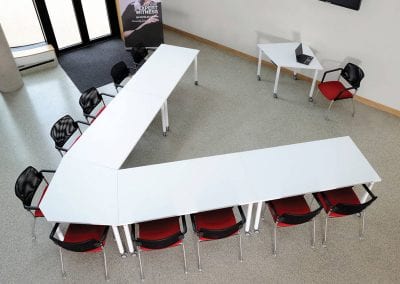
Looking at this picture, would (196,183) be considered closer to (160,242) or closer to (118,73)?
(160,242)

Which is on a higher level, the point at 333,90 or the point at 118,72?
the point at 118,72

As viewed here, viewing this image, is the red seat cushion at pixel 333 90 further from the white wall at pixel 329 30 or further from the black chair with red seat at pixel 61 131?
the black chair with red seat at pixel 61 131

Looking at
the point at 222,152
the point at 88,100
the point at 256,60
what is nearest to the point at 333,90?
the point at 256,60

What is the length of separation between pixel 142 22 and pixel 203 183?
4461 millimetres

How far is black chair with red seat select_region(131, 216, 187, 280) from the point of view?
3395 mm

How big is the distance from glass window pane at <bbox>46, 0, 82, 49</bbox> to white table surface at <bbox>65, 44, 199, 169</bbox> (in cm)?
265

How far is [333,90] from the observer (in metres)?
5.66

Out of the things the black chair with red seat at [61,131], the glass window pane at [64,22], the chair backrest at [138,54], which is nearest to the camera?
the black chair with red seat at [61,131]

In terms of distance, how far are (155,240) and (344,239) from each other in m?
2.29

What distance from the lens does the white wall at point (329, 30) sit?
5301mm

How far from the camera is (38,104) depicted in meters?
5.99

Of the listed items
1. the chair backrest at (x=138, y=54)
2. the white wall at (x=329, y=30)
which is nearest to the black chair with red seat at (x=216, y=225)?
the chair backrest at (x=138, y=54)

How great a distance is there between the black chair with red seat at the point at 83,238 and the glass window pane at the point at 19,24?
4.85m

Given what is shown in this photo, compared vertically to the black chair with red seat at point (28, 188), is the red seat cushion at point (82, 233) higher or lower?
lower
